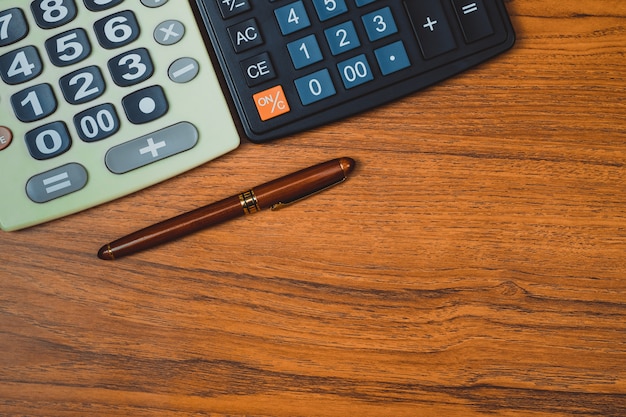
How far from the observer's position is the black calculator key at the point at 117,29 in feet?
1.51

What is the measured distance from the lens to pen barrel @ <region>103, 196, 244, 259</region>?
466 mm

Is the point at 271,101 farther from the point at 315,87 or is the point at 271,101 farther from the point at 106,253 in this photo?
the point at 106,253

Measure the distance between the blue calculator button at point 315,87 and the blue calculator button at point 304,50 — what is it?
0.01 metres

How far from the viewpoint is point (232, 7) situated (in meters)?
0.46

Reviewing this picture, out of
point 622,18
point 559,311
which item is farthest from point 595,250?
point 622,18

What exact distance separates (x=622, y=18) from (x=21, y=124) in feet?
1.41

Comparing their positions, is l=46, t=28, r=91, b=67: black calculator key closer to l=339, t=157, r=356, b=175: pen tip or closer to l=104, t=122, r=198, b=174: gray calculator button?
l=104, t=122, r=198, b=174: gray calculator button

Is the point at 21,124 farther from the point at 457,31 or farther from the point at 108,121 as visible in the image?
the point at 457,31

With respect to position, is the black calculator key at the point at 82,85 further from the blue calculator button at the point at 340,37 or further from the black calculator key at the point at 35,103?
the blue calculator button at the point at 340,37

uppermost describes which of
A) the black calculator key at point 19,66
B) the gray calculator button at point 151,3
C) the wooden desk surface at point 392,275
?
the gray calculator button at point 151,3

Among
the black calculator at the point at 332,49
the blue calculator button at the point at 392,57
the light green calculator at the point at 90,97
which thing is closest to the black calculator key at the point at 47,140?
the light green calculator at the point at 90,97

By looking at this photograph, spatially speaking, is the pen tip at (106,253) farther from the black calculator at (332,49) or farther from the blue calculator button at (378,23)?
the blue calculator button at (378,23)

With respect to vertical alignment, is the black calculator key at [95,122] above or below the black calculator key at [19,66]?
below

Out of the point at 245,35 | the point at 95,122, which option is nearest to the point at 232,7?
the point at 245,35
